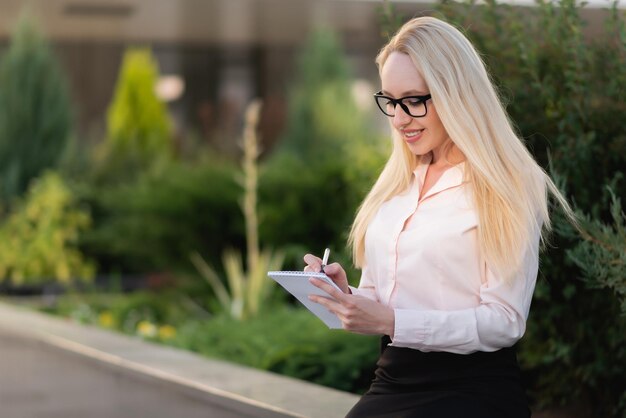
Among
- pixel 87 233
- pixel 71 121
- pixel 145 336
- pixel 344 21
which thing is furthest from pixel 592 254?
pixel 344 21

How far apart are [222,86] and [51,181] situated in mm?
14446

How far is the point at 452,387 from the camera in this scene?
2.96m

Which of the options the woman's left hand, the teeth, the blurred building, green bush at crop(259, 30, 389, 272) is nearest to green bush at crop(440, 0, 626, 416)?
green bush at crop(259, 30, 389, 272)

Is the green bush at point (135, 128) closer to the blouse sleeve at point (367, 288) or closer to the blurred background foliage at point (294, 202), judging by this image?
the blurred background foliage at point (294, 202)

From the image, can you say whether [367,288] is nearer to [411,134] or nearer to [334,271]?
[334,271]

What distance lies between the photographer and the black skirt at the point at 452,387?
2906 millimetres

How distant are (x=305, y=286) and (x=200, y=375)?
9.46 ft

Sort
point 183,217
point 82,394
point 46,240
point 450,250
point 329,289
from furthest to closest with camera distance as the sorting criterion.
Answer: point 46,240 < point 183,217 < point 82,394 < point 450,250 < point 329,289

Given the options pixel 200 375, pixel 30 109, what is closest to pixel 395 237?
pixel 200 375

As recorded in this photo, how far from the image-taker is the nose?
2.99 m

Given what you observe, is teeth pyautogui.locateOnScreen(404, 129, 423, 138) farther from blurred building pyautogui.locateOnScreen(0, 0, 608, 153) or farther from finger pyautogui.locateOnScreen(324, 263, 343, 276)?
blurred building pyautogui.locateOnScreen(0, 0, 608, 153)

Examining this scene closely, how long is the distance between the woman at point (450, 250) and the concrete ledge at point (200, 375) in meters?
1.36

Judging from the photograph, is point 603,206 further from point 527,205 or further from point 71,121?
point 71,121

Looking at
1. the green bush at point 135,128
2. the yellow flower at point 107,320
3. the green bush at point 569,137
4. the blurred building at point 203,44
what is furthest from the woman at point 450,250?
the blurred building at point 203,44
